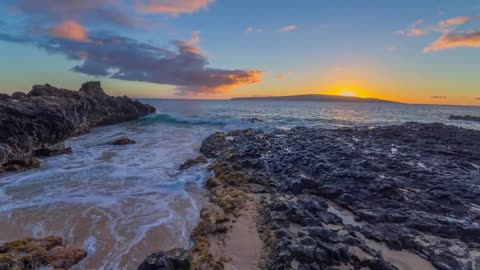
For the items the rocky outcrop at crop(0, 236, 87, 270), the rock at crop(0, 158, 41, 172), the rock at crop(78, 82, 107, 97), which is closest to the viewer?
the rocky outcrop at crop(0, 236, 87, 270)

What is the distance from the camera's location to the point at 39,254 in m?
6.20

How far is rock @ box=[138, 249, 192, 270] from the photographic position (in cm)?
549

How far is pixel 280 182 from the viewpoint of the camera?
11.7 metres

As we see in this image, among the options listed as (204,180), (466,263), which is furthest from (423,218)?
(204,180)

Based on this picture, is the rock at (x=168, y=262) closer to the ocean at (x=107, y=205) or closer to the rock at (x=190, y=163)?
the ocean at (x=107, y=205)

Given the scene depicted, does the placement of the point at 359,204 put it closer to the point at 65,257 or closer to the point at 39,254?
the point at 65,257

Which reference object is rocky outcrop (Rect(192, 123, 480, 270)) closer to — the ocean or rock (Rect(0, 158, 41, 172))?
the ocean

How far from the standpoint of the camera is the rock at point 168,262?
5492 millimetres

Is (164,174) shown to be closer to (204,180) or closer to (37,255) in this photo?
(204,180)

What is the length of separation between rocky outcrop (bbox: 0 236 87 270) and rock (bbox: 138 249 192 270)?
185 centimetres

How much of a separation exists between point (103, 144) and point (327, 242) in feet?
67.1

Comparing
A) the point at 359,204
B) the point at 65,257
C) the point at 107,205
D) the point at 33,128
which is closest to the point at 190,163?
the point at 107,205

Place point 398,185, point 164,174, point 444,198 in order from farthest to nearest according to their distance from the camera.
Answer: point 164,174 → point 398,185 → point 444,198

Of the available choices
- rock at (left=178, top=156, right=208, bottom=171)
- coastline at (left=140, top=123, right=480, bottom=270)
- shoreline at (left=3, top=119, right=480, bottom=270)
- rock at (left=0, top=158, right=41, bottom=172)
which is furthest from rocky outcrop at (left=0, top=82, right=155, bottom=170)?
coastline at (left=140, top=123, right=480, bottom=270)
